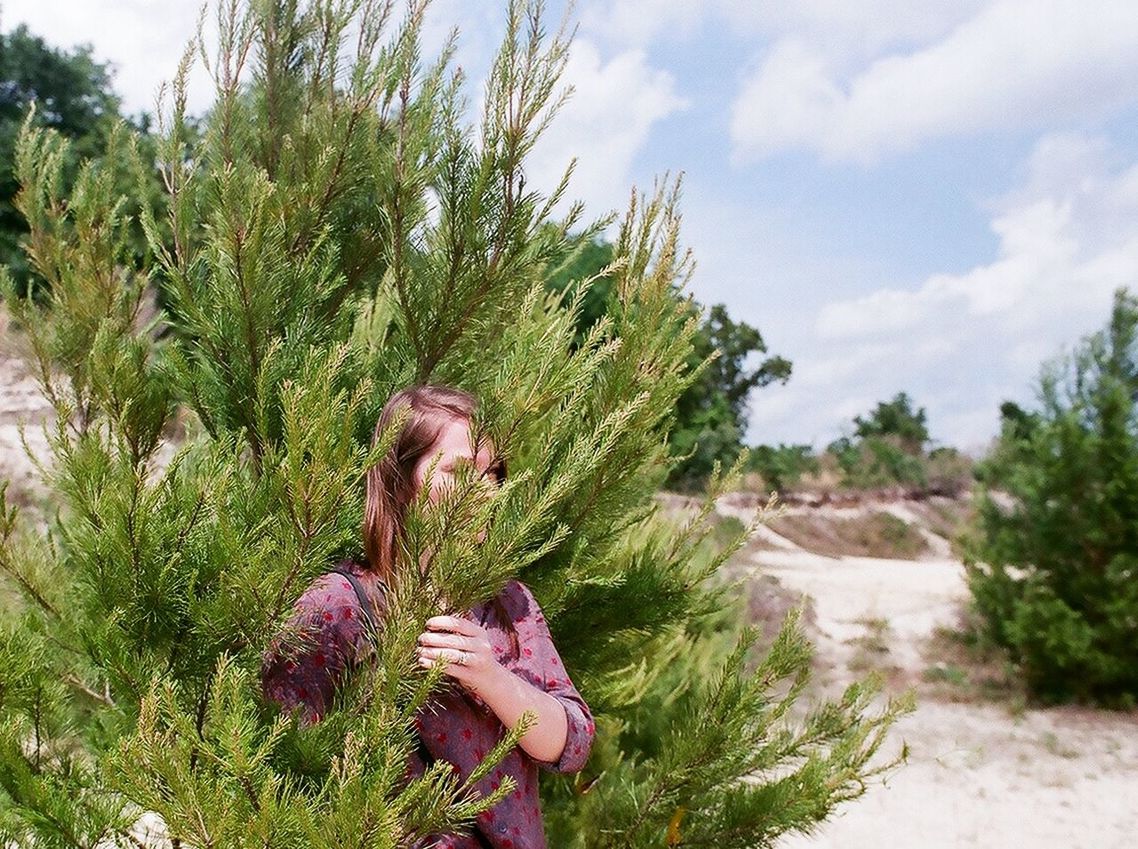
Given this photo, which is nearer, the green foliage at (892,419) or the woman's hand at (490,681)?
the woman's hand at (490,681)

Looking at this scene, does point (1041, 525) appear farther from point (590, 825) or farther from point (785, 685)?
point (590, 825)

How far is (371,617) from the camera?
1.43 m

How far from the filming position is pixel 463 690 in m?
1.46

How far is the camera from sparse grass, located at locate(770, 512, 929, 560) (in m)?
20.4

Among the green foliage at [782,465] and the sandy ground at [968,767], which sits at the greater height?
the green foliage at [782,465]

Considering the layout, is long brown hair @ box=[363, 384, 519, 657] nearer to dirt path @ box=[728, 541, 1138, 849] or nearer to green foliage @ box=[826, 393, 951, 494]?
dirt path @ box=[728, 541, 1138, 849]

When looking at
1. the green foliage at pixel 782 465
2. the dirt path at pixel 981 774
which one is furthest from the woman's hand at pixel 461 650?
the green foliage at pixel 782 465

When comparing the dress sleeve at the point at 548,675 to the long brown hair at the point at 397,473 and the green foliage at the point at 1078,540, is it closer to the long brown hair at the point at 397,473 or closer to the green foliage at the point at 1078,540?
the long brown hair at the point at 397,473

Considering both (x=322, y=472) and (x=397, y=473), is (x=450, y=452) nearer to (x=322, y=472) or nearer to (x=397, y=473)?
(x=397, y=473)

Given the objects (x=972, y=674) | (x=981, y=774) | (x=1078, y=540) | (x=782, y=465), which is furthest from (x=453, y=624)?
(x=782, y=465)

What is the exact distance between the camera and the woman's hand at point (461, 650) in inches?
49.5

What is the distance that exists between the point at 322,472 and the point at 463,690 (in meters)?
0.49

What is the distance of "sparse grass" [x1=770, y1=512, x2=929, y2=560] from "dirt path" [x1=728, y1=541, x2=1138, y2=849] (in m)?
8.35

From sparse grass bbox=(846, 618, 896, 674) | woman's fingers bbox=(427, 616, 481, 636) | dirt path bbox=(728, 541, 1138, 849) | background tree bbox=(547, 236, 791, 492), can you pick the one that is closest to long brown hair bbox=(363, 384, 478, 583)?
woman's fingers bbox=(427, 616, 481, 636)
